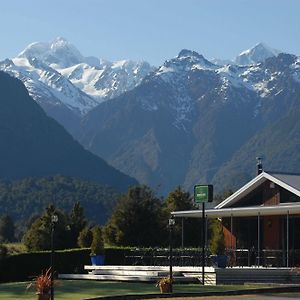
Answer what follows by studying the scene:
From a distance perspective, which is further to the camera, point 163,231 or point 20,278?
point 163,231

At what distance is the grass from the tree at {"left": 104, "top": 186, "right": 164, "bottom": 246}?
61.5 ft

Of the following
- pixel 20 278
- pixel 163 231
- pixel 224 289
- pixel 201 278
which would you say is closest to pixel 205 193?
pixel 201 278

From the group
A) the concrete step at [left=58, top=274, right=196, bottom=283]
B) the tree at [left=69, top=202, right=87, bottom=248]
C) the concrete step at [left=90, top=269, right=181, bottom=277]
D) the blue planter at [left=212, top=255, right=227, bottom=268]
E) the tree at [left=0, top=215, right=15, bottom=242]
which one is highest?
the tree at [left=0, top=215, right=15, bottom=242]

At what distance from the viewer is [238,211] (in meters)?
43.4

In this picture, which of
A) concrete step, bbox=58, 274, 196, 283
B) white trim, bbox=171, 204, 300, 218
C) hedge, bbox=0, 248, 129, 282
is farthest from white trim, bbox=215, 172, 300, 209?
concrete step, bbox=58, 274, 196, 283

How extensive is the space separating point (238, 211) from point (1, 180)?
150255 millimetres

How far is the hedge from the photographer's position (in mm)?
42750

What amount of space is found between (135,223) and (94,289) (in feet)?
75.9

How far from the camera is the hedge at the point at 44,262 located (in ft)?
140

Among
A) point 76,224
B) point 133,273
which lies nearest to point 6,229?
point 76,224

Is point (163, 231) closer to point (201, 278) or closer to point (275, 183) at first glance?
point (275, 183)

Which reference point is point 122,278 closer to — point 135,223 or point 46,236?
point 46,236

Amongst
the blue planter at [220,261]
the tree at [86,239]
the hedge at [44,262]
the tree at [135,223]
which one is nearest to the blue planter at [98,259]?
the hedge at [44,262]

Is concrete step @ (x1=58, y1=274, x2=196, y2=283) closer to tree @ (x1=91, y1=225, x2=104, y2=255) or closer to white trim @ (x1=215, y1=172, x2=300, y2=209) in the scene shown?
tree @ (x1=91, y1=225, x2=104, y2=255)
